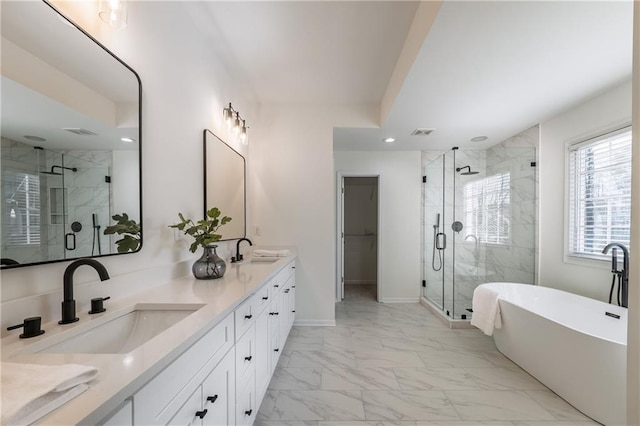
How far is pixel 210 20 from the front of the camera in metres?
2.06

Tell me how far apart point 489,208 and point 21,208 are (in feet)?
14.1

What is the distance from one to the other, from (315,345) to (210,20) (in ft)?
9.91

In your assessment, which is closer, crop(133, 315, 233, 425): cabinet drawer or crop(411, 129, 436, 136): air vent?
crop(133, 315, 233, 425): cabinet drawer

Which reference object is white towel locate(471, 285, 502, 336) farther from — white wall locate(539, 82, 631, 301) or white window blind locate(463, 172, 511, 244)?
white window blind locate(463, 172, 511, 244)

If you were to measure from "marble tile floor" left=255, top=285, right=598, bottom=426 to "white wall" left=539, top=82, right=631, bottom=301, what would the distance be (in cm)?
108

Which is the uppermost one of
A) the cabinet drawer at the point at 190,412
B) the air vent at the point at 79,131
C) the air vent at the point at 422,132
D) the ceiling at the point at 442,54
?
the ceiling at the point at 442,54

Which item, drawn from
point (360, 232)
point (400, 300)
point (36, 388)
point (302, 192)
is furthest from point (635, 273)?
point (360, 232)

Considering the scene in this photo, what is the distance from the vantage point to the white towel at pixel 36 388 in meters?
0.48

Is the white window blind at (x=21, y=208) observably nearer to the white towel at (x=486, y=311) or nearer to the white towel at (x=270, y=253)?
the white towel at (x=270, y=253)

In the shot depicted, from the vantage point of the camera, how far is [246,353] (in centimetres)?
152

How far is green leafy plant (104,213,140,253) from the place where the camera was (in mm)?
1291

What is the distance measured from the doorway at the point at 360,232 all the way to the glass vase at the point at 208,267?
171 inches

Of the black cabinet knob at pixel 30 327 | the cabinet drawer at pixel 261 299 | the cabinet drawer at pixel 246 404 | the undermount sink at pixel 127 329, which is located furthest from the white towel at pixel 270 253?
the black cabinet knob at pixel 30 327

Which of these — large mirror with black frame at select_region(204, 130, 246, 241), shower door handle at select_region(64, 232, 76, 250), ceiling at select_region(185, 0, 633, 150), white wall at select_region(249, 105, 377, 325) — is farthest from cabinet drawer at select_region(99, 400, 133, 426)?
white wall at select_region(249, 105, 377, 325)
